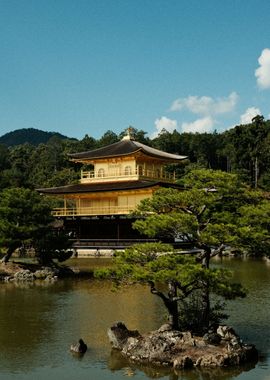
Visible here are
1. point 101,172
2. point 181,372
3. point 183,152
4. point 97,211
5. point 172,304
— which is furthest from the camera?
point 183,152

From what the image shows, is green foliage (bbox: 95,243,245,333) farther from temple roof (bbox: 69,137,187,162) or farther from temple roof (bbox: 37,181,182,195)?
temple roof (bbox: 69,137,187,162)

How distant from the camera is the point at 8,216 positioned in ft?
86.1

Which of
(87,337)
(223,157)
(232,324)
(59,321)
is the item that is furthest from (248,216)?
(223,157)

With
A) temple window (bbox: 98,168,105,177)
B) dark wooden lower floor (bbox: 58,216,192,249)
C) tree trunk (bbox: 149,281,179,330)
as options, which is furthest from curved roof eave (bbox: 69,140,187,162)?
tree trunk (bbox: 149,281,179,330)

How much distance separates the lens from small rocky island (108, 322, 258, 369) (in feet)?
36.9

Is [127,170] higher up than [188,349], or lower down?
higher up

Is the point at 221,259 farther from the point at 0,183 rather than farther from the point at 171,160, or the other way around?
the point at 0,183

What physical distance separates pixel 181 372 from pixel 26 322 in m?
6.52

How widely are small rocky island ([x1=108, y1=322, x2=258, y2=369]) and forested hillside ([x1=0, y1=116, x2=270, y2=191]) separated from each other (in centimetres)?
4664

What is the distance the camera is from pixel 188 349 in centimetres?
1163

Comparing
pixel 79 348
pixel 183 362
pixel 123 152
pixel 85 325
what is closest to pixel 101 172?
pixel 123 152

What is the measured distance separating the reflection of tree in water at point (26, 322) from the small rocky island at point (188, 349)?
225 centimetres

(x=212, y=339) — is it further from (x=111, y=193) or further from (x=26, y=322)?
(x=111, y=193)

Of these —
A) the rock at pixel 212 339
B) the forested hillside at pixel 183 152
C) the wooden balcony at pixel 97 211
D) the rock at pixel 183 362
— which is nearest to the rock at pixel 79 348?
the rock at pixel 183 362
